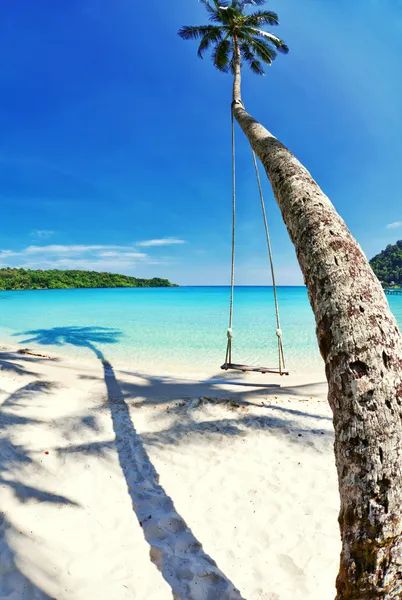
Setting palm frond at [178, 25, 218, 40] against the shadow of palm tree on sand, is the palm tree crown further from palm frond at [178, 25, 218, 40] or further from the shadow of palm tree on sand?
the shadow of palm tree on sand

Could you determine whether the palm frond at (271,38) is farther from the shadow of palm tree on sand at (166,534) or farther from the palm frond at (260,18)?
the shadow of palm tree on sand at (166,534)

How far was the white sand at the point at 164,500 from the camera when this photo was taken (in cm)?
177

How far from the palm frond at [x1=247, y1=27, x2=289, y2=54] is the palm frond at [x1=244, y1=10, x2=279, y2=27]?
0.10m

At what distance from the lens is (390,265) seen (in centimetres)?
6238

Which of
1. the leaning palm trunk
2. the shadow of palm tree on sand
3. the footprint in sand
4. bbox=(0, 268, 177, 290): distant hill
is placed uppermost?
bbox=(0, 268, 177, 290): distant hill

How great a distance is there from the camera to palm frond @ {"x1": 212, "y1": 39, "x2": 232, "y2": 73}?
256 inches

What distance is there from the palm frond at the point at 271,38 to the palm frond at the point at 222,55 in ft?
2.20

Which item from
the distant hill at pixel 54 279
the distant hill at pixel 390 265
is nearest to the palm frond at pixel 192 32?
the distant hill at pixel 390 265

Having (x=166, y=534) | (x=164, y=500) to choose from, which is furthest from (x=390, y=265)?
(x=166, y=534)

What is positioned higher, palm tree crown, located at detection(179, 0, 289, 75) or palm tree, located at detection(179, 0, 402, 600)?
palm tree crown, located at detection(179, 0, 289, 75)

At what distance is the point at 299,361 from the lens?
8.84 m

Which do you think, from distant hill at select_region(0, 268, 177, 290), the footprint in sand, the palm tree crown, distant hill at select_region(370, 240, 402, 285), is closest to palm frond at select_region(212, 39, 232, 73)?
the palm tree crown

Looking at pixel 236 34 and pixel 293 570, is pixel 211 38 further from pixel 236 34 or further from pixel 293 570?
pixel 293 570

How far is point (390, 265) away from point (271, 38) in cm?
6611
